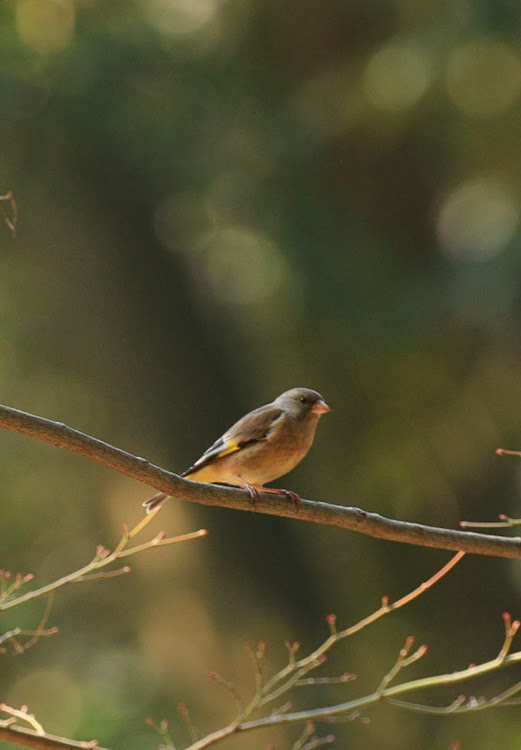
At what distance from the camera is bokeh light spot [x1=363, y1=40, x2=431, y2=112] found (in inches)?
299

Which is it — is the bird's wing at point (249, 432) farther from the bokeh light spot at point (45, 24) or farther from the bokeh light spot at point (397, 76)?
the bokeh light spot at point (45, 24)

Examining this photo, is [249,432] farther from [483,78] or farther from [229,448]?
[483,78]

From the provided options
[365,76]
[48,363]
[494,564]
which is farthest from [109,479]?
[365,76]

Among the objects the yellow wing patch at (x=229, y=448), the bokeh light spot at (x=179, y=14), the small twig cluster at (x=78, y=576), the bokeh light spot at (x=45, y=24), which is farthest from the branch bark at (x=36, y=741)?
the bokeh light spot at (x=179, y=14)

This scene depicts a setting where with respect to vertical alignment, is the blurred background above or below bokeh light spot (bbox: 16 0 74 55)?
below

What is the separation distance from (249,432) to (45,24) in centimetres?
512

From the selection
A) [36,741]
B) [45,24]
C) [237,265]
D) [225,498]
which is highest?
[45,24]

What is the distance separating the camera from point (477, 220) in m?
7.58

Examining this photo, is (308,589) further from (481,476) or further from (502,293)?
(502,293)

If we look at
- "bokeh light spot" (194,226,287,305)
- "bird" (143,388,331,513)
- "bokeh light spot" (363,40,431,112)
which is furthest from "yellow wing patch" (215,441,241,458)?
"bokeh light spot" (363,40,431,112)

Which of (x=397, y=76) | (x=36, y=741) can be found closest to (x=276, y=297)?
(x=397, y=76)

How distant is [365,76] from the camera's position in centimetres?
793

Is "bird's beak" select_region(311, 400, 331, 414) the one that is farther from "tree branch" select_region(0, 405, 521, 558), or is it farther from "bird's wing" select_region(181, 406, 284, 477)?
"tree branch" select_region(0, 405, 521, 558)

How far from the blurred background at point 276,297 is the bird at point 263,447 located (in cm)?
327
